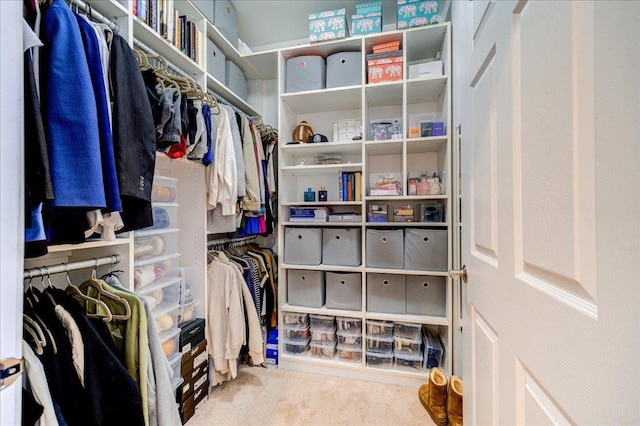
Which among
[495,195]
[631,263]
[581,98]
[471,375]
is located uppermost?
[581,98]

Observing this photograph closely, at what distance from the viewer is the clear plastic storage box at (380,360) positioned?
78.6 inches

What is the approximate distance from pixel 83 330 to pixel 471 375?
54.2 inches

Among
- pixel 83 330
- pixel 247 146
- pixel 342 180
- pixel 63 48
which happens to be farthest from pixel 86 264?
pixel 342 180

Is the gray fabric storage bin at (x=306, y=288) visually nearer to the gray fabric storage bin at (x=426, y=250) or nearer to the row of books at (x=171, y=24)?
the gray fabric storage bin at (x=426, y=250)

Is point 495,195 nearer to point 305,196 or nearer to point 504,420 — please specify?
point 504,420

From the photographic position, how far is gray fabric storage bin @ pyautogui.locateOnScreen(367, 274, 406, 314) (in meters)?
1.99

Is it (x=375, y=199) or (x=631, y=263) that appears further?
(x=375, y=199)

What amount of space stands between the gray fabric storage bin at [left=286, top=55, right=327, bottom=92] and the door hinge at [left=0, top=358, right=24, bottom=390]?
214 cm

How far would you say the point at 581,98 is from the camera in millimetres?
401

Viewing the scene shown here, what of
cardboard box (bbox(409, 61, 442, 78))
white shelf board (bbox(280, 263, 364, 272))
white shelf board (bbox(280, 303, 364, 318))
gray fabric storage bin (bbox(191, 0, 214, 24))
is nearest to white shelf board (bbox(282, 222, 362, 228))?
white shelf board (bbox(280, 263, 364, 272))

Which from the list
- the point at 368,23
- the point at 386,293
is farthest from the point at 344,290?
the point at 368,23

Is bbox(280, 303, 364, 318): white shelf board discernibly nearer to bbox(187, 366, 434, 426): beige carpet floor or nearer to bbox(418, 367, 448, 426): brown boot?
bbox(187, 366, 434, 426): beige carpet floor

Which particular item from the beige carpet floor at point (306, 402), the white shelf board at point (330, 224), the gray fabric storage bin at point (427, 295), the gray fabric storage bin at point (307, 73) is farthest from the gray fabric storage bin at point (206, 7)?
the beige carpet floor at point (306, 402)

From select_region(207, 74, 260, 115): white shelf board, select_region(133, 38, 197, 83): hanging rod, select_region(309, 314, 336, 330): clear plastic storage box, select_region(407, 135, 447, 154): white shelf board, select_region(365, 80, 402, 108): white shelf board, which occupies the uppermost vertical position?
select_region(207, 74, 260, 115): white shelf board
